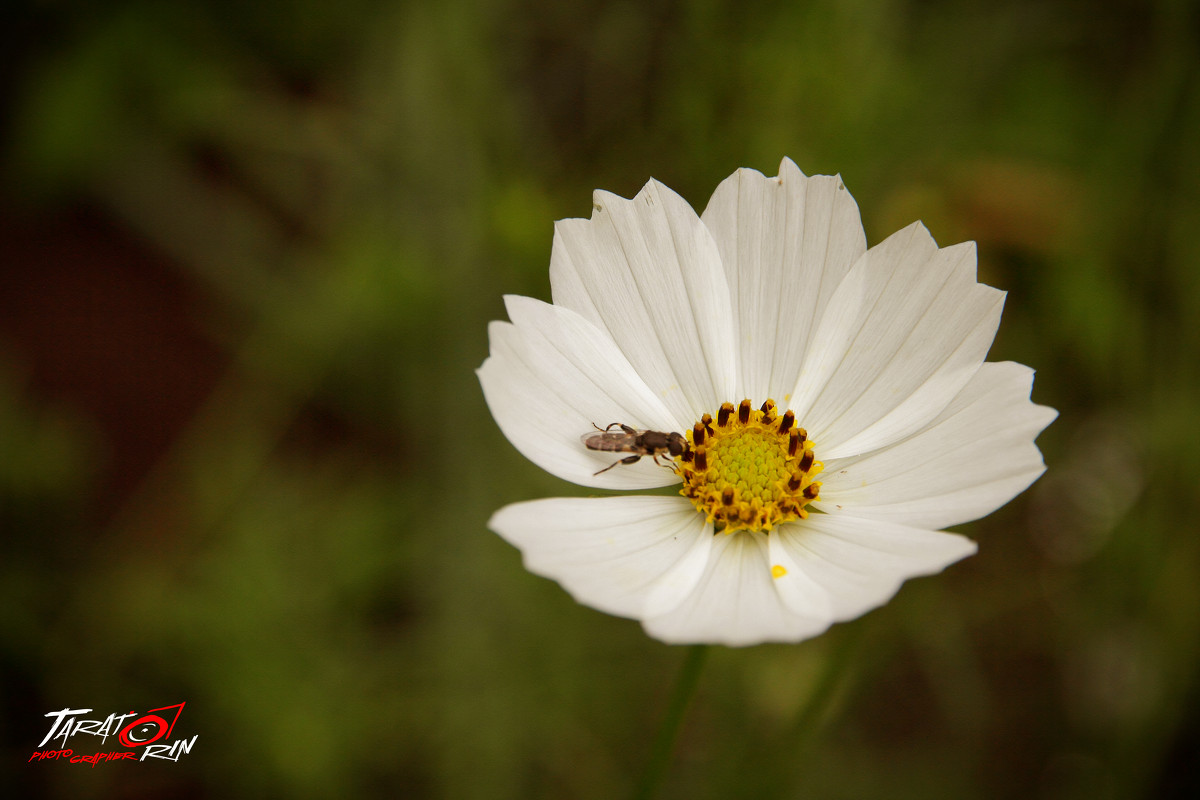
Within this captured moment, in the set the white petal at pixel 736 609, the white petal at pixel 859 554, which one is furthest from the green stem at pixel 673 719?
the white petal at pixel 859 554

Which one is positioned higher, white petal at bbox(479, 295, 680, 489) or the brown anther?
the brown anther

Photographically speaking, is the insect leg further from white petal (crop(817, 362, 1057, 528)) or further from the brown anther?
white petal (crop(817, 362, 1057, 528))

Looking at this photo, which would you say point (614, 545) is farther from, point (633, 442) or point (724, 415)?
point (724, 415)

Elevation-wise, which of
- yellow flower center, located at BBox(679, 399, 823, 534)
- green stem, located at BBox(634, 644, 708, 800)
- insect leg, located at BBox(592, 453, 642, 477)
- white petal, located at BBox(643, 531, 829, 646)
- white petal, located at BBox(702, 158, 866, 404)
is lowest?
green stem, located at BBox(634, 644, 708, 800)

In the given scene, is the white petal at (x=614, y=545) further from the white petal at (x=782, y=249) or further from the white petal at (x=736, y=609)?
the white petal at (x=782, y=249)

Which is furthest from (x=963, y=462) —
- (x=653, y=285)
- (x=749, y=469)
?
(x=653, y=285)

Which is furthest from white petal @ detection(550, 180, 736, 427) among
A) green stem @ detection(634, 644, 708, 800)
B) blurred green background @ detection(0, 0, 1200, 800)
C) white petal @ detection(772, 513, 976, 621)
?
blurred green background @ detection(0, 0, 1200, 800)

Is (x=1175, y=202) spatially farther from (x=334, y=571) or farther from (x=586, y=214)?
Answer: (x=334, y=571)
